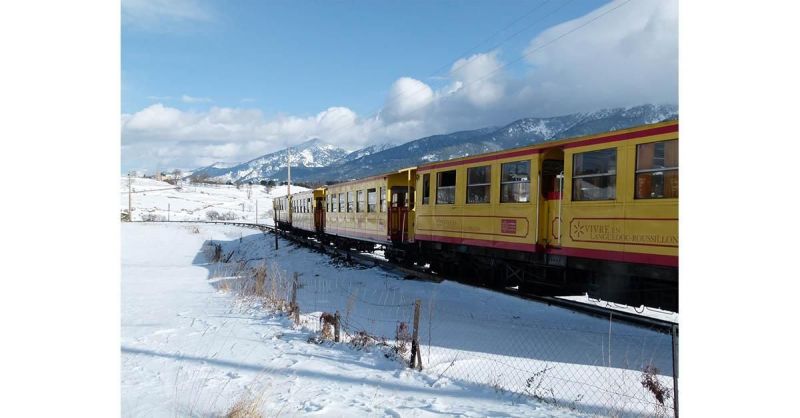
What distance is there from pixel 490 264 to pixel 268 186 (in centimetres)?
11657

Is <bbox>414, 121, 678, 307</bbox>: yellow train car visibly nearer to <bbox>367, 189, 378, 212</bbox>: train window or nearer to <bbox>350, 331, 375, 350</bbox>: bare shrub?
<bbox>350, 331, 375, 350</bbox>: bare shrub

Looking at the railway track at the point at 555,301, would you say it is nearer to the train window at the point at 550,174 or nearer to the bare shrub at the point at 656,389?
the bare shrub at the point at 656,389

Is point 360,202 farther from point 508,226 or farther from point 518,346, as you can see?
point 518,346

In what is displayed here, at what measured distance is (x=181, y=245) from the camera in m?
33.9

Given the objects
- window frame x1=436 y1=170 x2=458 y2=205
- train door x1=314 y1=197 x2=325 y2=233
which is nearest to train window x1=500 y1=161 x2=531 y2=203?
window frame x1=436 y1=170 x2=458 y2=205

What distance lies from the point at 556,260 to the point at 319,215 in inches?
767

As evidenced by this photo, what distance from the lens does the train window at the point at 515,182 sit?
9.78 metres

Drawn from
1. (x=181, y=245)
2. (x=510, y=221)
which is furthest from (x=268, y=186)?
(x=510, y=221)

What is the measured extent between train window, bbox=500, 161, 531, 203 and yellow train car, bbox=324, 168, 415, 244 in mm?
5025

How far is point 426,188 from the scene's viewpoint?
13.7 metres

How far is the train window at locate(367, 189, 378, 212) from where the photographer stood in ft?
57.3


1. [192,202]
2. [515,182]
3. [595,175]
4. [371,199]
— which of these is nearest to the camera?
[595,175]

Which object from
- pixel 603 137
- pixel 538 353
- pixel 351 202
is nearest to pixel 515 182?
pixel 603 137

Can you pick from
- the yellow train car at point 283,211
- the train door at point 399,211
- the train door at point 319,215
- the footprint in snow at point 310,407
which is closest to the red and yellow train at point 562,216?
the train door at point 399,211
